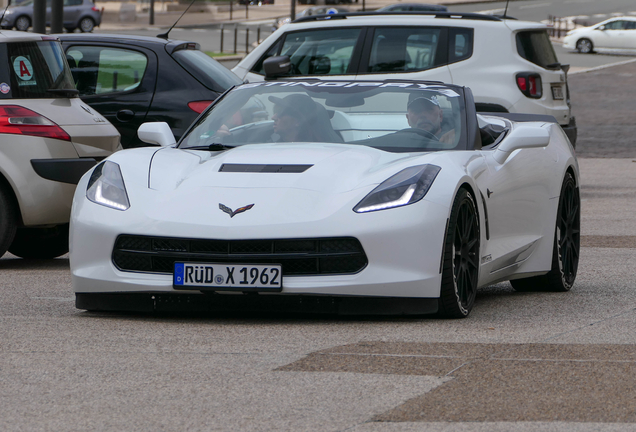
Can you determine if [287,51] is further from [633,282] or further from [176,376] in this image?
[176,376]

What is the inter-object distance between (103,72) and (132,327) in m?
4.85

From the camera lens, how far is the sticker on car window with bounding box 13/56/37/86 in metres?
8.19

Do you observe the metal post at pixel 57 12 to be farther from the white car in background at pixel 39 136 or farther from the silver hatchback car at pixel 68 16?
the silver hatchback car at pixel 68 16

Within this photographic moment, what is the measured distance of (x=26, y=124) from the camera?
26.3 ft

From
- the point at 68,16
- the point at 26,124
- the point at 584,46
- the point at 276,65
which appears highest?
the point at 26,124

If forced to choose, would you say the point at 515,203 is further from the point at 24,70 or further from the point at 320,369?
the point at 24,70

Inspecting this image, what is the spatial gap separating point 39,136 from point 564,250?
3526mm

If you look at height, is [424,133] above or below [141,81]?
above

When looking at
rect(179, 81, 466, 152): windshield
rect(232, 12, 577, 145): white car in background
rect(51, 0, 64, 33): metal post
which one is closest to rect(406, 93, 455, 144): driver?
rect(179, 81, 466, 152): windshield

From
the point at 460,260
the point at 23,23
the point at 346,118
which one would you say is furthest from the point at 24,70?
the point at 23,23

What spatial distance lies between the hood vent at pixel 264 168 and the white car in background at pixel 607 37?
43.5 meters

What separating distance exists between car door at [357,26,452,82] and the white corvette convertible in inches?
215

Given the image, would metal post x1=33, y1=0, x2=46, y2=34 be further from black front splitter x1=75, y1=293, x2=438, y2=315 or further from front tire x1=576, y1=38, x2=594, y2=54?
front tire x1=576, y1=38, x2=594, y2=54

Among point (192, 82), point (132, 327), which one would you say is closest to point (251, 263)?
point (132, 327)
